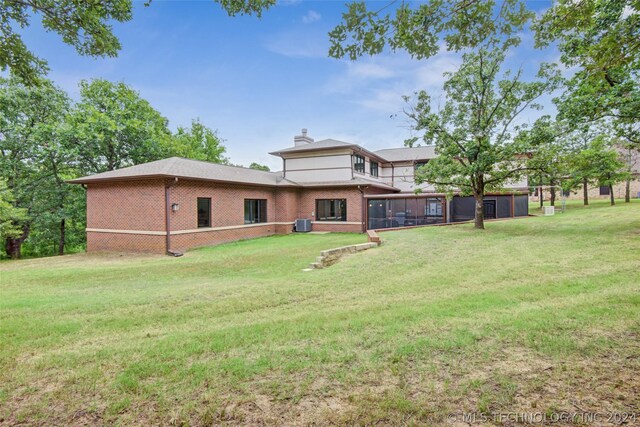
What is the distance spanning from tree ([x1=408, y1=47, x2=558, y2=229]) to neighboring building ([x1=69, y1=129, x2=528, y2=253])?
3.82 m

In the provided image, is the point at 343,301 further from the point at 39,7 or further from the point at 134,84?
the point at 134,84

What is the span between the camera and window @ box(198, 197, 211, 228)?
15.1m

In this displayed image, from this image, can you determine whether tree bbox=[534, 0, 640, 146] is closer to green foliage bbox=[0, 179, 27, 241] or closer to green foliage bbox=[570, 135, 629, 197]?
green foliage bbox=[570, 135, 629, 197]

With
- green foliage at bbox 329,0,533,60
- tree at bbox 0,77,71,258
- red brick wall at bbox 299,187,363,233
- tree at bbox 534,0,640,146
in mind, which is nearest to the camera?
green foliage at bbox 329,0,533,60

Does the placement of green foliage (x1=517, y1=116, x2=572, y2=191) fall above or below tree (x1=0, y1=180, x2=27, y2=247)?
above

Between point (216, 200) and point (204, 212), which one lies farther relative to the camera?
point (216, 200)

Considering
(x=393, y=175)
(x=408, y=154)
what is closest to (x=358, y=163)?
(x=393, y=175)

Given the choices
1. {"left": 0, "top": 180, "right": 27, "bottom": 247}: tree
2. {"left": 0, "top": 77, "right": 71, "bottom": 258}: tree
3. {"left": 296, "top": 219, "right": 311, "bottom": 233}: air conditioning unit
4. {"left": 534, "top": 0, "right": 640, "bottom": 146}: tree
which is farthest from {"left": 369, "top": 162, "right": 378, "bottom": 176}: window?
{"left": 0, "top": 180, "right": 27, "bottom": 247}: tree

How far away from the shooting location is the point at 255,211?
1881cm

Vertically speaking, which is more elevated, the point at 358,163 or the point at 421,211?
the point at 358,163

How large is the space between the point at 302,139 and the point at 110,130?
12764 mm

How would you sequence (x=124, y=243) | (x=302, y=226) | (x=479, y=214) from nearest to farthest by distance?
(x=124, y=243), (x=479, y=214), (x=302, y=226)

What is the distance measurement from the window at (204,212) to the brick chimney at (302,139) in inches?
414

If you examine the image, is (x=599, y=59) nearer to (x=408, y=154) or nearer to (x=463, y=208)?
(x=463, y=208)
